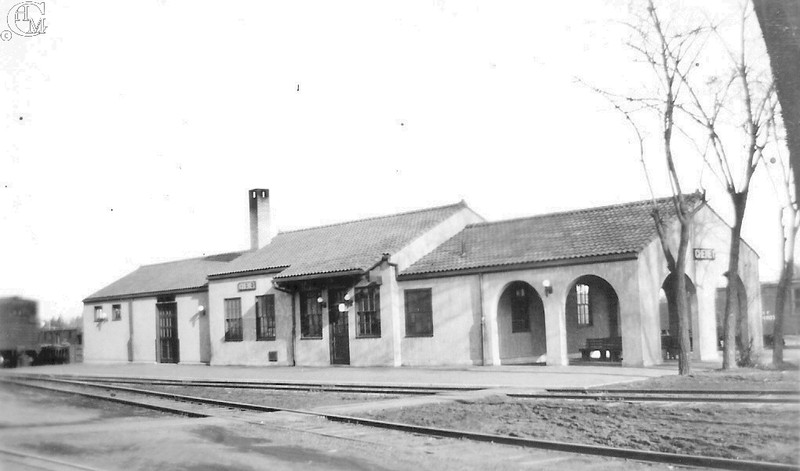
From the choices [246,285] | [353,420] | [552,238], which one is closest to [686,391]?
[353,420]

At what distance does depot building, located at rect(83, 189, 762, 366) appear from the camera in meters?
21.8

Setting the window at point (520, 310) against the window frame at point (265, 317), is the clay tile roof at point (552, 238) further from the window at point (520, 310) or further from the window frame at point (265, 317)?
the window frame at point (265, 317)

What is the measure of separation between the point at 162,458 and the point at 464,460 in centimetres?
373

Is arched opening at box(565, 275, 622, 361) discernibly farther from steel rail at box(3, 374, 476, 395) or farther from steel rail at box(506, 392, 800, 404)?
steel rail at box(506, 392, 800, 404)

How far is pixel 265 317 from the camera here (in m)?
29.2

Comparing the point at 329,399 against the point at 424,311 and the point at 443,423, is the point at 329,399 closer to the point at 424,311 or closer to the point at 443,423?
the point at 443,423

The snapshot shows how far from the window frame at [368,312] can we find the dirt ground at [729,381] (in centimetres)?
1045

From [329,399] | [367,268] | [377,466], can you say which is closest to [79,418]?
[329,399]

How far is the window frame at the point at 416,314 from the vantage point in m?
24.8

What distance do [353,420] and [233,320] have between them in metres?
19.1

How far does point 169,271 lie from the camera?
38.5 metres

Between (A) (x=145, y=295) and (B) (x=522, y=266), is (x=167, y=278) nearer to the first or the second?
(A) (x=145, y=295)
